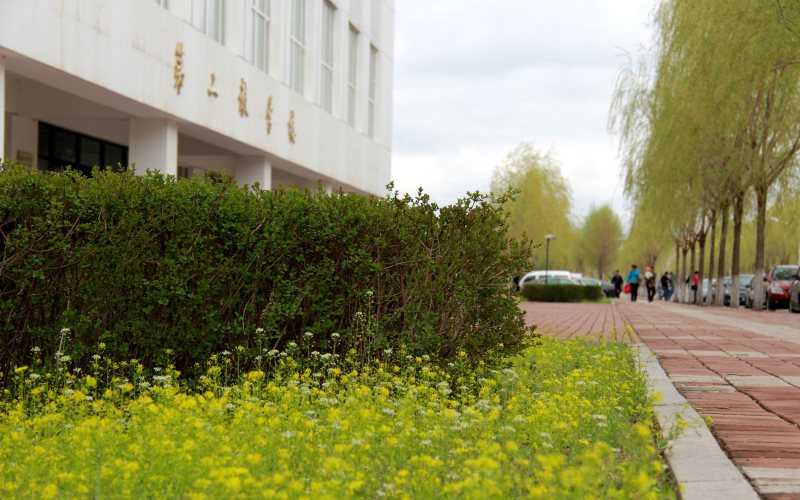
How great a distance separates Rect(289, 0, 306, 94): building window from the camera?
26.5 m

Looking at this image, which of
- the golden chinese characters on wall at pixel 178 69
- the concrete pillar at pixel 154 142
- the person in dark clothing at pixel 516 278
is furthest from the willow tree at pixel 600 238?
the person in dark clothing at pixel 516 278

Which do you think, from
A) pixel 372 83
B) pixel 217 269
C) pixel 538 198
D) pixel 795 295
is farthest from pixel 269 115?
pixel 538 198

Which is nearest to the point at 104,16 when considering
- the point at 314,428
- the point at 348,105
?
the point at 314,428

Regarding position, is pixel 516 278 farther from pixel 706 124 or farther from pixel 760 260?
pixel 760 260

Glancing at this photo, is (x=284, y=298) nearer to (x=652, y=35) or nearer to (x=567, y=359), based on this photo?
(x=567, y=359)

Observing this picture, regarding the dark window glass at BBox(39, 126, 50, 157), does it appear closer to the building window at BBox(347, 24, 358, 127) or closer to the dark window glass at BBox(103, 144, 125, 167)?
the dark window glass at BBox(103, 144, 125, 167)

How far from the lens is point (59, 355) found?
6758 millimetres

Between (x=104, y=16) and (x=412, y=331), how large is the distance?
35.6 feet

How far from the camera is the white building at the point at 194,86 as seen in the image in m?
15.3

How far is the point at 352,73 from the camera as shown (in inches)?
1281

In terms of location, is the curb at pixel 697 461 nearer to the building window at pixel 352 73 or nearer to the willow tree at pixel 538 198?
the building window at pixel 352 73

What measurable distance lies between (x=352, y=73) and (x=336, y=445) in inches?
1153

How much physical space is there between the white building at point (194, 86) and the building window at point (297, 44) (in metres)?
0.05

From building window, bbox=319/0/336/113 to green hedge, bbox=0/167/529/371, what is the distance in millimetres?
21959
